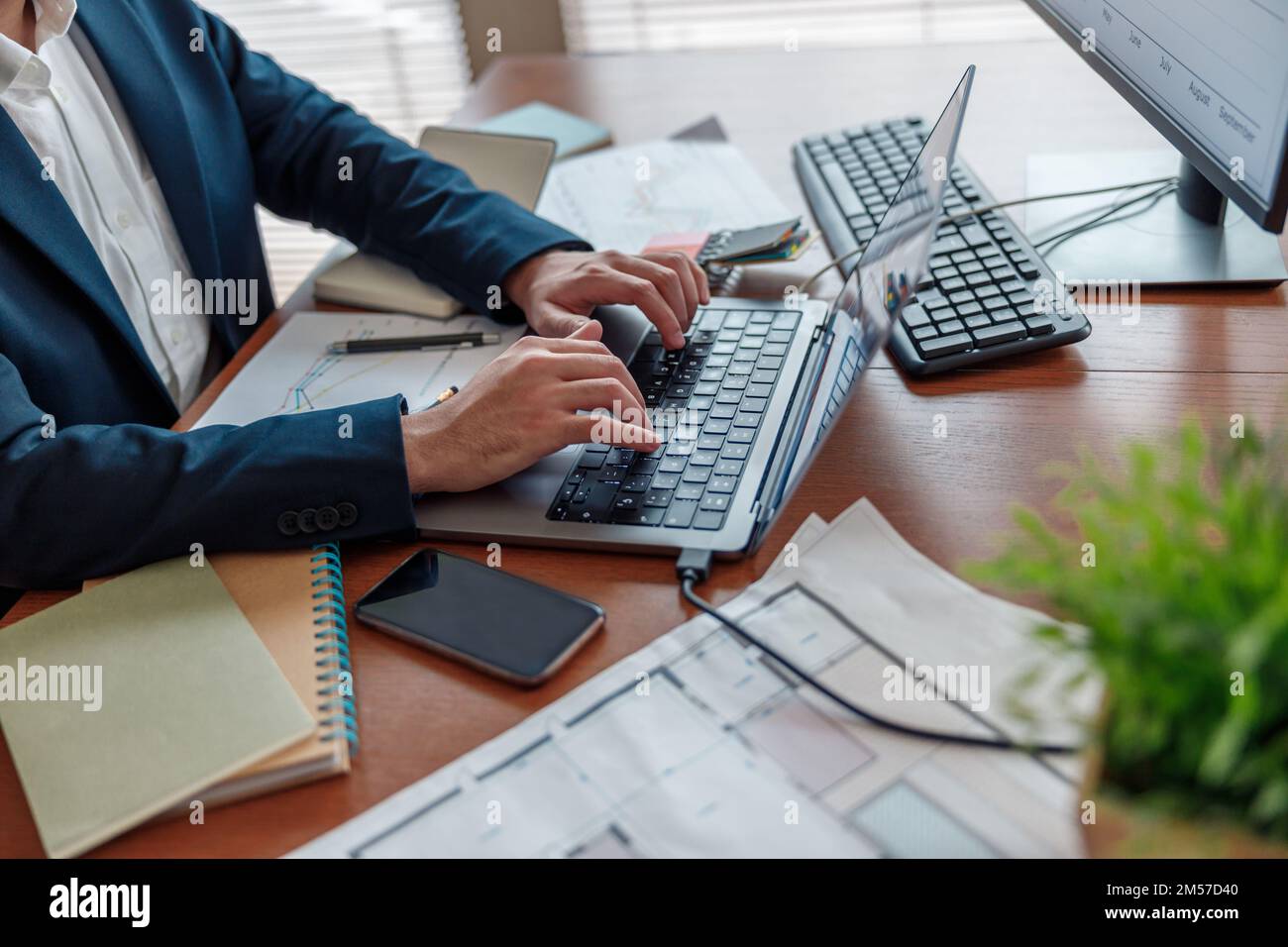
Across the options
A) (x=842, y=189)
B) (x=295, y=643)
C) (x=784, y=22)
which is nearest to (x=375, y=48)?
(x=784, y=22)

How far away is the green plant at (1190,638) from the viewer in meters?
0.45

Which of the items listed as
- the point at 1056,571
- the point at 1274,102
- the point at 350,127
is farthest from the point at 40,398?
the point at 1274,102

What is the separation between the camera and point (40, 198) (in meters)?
1.00

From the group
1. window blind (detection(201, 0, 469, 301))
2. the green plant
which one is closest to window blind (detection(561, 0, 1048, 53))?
window blind (detection(201, 0, 469, 301))

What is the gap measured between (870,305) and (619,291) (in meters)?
0.31

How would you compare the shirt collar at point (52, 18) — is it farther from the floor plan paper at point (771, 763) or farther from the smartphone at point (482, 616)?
the floor plan paper at point (771, 763)

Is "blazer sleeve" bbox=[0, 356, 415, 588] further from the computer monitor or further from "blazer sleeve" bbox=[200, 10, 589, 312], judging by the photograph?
the computer monitor

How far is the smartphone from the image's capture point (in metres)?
0.74

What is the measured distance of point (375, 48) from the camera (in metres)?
2.76

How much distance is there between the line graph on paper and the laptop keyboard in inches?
7.0

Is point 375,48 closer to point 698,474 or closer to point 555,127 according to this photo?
point 555,127

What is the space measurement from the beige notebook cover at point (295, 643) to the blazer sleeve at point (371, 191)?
1.30 feet

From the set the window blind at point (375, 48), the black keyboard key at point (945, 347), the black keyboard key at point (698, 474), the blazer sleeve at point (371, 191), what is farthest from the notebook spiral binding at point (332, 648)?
the window blind at point (375, 48)
